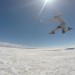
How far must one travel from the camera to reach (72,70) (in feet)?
47.3

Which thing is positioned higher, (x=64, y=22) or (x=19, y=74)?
(x=64, y=22)

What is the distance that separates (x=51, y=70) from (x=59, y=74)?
138 centimetres

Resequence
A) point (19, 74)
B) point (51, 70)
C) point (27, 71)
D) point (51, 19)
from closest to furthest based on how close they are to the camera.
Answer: point (19, 74) → point (27, 71) → point (51, 70) → point (51, 19)

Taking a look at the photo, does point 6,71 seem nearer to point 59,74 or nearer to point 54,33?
point 59,74

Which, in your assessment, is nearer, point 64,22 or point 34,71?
point 34,71

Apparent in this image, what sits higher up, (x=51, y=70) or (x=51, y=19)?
(x=51, y=19)

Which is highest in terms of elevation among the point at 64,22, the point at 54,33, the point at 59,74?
the point at 64,22

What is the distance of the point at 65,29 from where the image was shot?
721 inches

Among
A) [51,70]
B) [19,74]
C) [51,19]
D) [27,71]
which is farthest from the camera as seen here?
[51,19]

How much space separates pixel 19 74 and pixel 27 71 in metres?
1.11

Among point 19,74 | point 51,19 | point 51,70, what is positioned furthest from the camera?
point 51,19

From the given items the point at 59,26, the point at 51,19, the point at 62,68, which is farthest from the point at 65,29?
the point at 62,68

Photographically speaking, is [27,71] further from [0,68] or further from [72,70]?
[72,70]

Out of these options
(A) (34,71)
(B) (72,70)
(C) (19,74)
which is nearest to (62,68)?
(B) (72,70)
